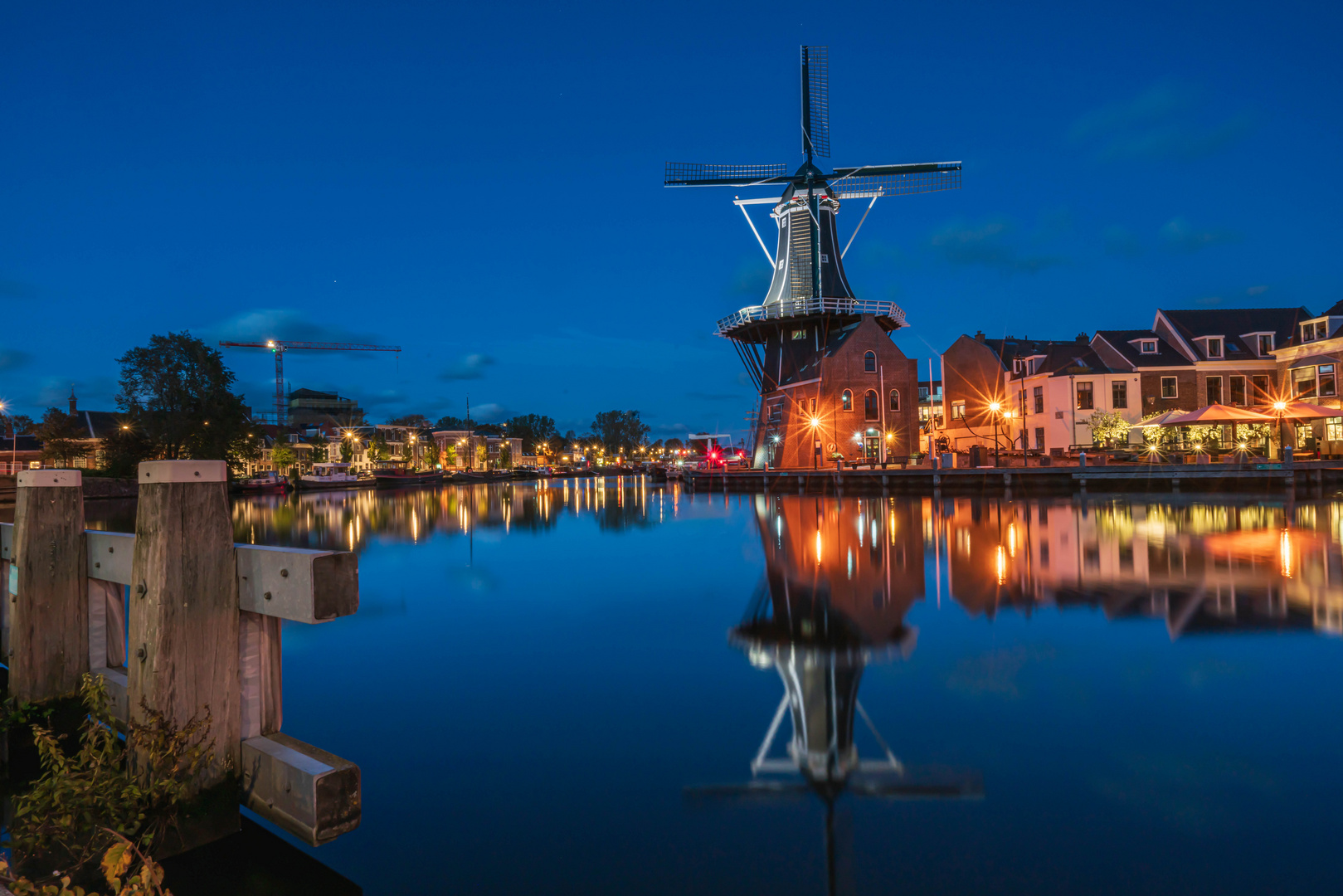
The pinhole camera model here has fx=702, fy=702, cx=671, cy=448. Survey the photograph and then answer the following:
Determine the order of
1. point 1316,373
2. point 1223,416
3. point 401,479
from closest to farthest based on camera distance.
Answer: point 1223,416 < point 1316,373 < point 401,479

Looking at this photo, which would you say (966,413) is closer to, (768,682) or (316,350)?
(768,682)

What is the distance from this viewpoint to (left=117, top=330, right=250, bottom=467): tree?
5453 centimetres

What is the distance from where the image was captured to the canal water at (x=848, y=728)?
3.58 meters

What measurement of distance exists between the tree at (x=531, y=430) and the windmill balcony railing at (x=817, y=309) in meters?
126

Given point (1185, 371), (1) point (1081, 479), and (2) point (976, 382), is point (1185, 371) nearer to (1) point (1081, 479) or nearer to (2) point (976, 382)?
(2) point (976, 382)

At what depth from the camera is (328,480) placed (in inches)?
2840

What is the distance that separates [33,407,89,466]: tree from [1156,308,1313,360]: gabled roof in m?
87.4

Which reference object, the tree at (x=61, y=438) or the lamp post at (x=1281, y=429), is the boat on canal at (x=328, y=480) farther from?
the lamp post at (x=1281, y=429)

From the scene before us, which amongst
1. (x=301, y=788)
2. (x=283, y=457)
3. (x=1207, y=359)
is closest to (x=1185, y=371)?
(x=1207, y=359)

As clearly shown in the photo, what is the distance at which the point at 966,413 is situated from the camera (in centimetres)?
5625

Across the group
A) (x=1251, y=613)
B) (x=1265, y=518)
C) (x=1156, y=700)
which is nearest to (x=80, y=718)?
(x=1156, y=700)

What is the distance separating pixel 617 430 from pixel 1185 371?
6049 inches

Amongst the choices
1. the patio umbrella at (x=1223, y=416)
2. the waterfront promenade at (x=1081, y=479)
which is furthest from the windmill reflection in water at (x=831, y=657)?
the patio umbrella at (x=1223, y=416)

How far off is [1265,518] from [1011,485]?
16782 mm
